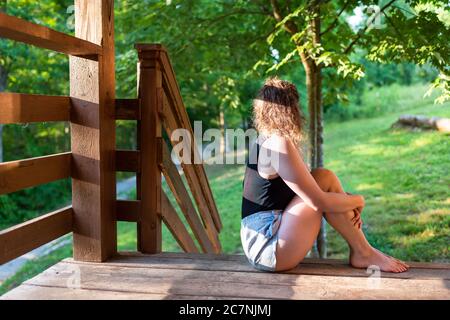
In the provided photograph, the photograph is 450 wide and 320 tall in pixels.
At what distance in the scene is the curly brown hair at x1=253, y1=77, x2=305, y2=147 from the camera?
2.41m

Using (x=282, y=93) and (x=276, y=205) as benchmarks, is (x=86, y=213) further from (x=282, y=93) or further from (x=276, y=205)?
(x=282, y=93)

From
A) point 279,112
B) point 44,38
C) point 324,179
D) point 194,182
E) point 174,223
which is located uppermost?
point 44,38

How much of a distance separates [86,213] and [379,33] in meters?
2.62

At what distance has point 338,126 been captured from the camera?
11359mm

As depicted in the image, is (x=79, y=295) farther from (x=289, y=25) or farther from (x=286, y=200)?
(x=289, y=25)

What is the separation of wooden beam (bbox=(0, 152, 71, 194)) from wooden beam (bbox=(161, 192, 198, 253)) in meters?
0.58

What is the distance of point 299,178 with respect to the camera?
2.32m

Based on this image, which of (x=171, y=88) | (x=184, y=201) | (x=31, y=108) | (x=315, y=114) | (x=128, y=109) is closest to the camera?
(x=31, y=108)

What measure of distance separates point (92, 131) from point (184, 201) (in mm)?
854

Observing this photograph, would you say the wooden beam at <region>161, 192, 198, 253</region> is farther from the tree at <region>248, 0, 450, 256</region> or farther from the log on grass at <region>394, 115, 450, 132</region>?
the log on grass at <region>394, 115, 450, 132</region>

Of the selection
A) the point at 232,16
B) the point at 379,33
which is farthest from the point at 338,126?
the point at 379,33

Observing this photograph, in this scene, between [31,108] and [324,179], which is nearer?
[31,108]

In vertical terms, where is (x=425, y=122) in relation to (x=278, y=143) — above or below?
above

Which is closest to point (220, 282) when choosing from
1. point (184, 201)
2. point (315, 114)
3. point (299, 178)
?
point (299, 178)
